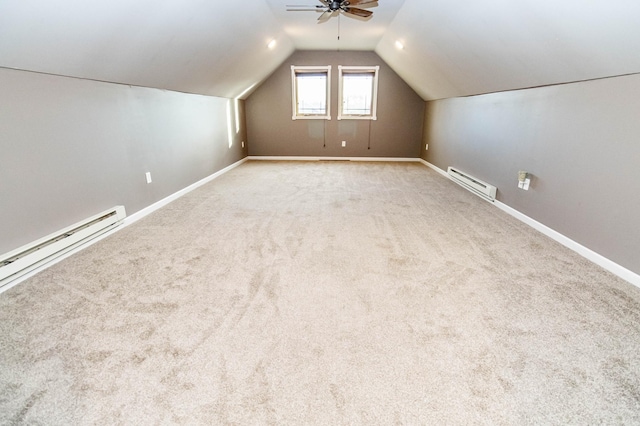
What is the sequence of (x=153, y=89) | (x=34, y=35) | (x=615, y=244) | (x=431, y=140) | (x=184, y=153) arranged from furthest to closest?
1. (x=431, y=140)
2. (x=184, y=153)
3. (x=153, y=89)
4. (x=615, y=244)
5. (x=34, y=35)

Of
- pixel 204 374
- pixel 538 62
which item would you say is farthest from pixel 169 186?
pixel 538 62

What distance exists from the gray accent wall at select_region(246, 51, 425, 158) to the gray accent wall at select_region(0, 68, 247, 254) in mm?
2928

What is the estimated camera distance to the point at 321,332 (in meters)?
1.57

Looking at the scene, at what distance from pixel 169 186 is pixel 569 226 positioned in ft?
13.6

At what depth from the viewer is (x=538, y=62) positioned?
2648 millimetres

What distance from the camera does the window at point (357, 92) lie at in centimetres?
671

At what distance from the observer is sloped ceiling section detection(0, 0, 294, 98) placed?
183 cm

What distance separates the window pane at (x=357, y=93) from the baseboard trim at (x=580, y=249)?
4225 mm

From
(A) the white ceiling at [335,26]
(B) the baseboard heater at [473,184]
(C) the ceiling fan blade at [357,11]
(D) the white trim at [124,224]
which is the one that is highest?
(A) the white ceiling at [335,26]

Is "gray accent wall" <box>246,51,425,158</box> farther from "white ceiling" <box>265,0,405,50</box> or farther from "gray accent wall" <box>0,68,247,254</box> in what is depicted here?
"gray accent wall" <box>0,68,247,254</box>

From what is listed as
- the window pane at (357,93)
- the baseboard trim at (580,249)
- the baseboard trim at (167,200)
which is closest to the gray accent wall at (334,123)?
the window pane at (357,93)

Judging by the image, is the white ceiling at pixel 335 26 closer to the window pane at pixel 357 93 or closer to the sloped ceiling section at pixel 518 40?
the sloped ceiling section at pixel 518 40

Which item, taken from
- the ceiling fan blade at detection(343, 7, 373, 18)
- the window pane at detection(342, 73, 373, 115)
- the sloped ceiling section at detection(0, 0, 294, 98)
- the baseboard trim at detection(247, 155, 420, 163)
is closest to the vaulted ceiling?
the sloped ceiling section at detection(0, 0, 294, 98)

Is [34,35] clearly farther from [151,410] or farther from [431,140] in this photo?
[431,140]
